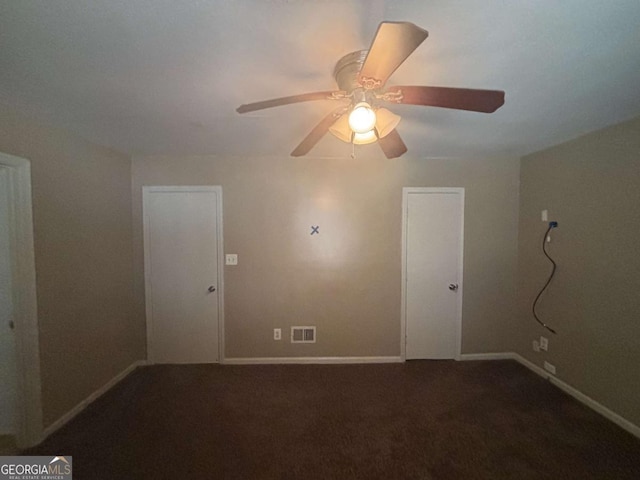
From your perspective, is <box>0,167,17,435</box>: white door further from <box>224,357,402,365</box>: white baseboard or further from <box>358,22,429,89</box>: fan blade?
<box>358,22,429,89</box>: fan blade

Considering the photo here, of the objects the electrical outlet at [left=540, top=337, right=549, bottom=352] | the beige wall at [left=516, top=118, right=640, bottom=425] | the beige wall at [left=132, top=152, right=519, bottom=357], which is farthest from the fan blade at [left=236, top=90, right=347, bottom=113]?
the electrical outlet at [left=540, top=337, right=549, bottom=352]

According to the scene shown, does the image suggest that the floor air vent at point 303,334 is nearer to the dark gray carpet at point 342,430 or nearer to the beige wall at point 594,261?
the dark gray carpet at point 342,430

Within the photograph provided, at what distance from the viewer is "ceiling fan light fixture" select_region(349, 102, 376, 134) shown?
114 centimetres

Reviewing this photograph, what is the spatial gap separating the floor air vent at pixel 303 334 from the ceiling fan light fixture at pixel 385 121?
231 centimetres

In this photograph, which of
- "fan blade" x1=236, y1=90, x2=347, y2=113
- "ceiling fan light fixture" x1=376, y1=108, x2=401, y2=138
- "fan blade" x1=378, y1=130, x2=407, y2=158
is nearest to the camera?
"fan blade" x1=236, y1=90, x2=347, y2=113

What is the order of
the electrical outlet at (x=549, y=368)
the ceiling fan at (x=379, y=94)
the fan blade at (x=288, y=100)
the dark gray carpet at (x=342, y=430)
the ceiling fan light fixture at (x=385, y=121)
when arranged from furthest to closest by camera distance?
the electrical outlet at (x=549, y=368) < the dark gray carpet at (x=342, y=430) < the ceiling fan light fixture at (x=385, y=121) < the fan blade at (x=288, y=100) < the ceiling fan at (x=379, y=94)

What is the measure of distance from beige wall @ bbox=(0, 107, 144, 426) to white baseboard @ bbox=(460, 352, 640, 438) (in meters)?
3.85

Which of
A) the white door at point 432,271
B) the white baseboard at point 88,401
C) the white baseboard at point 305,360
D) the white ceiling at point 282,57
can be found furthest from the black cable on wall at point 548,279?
the white baseboard at point 88,401

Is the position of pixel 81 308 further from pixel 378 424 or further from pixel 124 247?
pixel 378 424

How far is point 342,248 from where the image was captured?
9.70ft

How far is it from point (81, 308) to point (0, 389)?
65cm

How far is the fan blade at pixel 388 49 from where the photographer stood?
73cm

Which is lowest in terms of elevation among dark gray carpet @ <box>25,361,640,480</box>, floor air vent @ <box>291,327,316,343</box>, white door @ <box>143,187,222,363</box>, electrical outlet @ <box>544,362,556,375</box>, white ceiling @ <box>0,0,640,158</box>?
dark gray carpet @ <box>25,361,640,480</box>

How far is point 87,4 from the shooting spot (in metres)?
0.93
